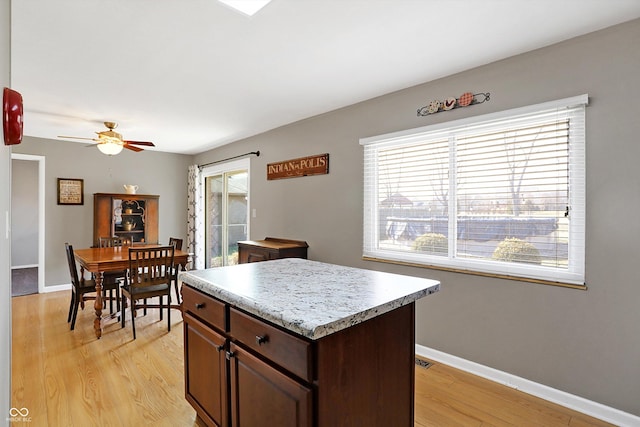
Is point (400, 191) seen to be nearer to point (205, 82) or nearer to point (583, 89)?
point (583, 89)

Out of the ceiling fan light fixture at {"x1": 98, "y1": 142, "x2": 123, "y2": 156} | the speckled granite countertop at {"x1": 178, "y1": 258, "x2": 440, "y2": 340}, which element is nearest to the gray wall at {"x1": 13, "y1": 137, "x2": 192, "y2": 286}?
the ceiling fan light fixture at {"x1": 98, "y1": 142, "x2": 123, "y2": 156}

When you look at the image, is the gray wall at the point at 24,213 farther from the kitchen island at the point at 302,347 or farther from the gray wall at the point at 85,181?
the kitchen island at the point at 302,347

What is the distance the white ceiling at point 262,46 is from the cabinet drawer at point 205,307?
1607 millimetres

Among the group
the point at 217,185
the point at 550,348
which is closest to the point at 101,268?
the point at 217,185

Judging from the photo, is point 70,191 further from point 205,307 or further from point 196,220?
point 205,307

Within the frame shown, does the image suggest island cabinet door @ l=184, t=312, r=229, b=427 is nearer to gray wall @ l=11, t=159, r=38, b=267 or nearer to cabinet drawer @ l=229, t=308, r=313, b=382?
cabinet drawer @ l=229, t=308, r=313, b=382

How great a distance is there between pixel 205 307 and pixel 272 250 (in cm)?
196

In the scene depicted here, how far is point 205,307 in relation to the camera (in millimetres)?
1677

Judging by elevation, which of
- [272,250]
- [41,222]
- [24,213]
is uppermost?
[24,213]

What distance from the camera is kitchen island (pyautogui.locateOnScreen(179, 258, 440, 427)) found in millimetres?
1113

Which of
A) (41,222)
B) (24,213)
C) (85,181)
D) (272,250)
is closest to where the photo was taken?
(272,250)

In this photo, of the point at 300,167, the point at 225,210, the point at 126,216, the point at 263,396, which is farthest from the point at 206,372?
the point at 126,216

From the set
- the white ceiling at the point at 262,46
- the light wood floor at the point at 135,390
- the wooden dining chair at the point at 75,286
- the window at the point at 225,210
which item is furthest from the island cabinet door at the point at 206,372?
the window at the point at 225,210

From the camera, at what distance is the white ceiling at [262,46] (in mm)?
1808
